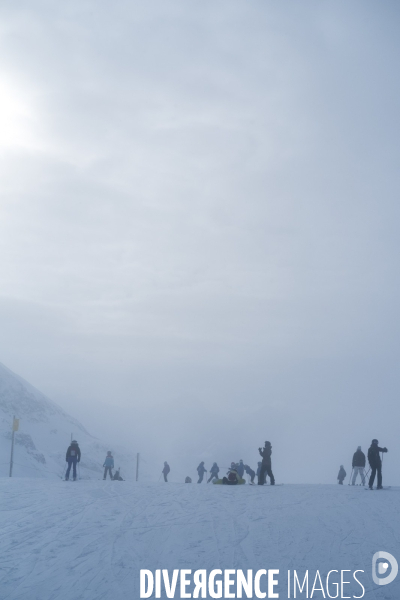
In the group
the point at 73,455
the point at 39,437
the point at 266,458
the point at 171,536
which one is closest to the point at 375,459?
the point at 266,458

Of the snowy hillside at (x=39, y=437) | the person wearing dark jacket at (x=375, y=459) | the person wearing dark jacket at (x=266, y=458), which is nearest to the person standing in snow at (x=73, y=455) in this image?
the person wearing dark jacket at (x=266, y=458)

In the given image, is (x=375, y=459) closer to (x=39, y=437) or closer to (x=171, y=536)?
(x=171, y=536)

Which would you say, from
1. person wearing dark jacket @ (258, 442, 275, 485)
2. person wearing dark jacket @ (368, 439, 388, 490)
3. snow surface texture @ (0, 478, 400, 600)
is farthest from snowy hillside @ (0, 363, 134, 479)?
person wearing dark jacket @ (368, 439, 388, 490)

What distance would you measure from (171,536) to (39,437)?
3243 inches

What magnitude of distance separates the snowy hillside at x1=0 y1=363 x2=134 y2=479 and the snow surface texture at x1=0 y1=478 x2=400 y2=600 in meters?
39.2

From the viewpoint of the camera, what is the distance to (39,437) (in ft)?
295

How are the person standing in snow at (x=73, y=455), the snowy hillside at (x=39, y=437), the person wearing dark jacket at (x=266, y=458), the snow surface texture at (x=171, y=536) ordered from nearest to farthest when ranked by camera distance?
the snow surface texture at (x=171, y=536)
the person wearing dark jacket at (x=266, y=458)
the person standing in snow at (x=73, y=455)
the snowy hillside at (x=39, y=437)

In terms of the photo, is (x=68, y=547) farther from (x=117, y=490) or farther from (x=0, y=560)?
(x=117, y=490)

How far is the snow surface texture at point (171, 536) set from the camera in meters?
10.1

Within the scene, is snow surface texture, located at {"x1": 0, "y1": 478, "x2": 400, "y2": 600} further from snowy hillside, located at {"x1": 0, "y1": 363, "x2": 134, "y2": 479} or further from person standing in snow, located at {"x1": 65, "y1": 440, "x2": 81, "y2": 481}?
snowy hillside, located at {"x1": 0, "y1": 363, "x2": 134, "y2": 479}

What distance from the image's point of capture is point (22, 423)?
306 ft

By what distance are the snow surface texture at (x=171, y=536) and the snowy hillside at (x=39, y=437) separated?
39.2 m

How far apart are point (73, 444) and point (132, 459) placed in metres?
90.2

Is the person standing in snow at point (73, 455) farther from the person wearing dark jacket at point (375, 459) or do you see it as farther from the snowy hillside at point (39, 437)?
the snowy hillside at point (39, 437)
